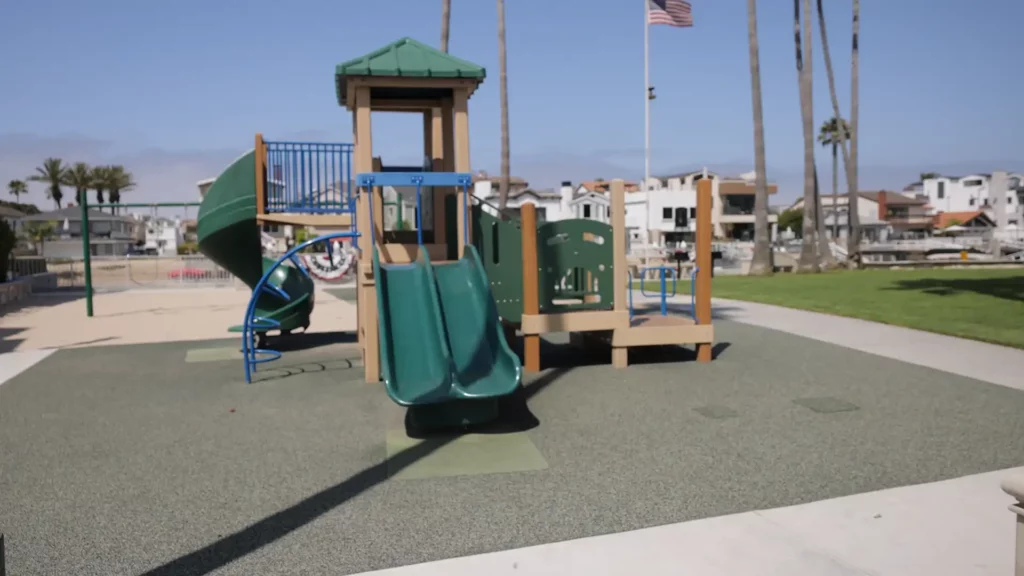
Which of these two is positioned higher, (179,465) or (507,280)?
(507,280)

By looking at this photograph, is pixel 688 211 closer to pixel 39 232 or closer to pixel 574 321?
pixel 39 232

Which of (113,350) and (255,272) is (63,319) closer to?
(113,350)

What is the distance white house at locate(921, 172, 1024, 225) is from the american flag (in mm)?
92288

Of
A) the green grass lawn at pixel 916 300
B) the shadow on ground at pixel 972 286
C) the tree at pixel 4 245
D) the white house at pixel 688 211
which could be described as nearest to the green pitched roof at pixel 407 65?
the green grass lawn at pixel 916 300

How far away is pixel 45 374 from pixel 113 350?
2458 mm

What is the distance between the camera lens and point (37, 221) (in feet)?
252

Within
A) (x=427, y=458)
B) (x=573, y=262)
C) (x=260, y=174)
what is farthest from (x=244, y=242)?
(x=427, y=458)

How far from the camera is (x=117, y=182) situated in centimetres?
8856

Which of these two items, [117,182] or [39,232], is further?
[117,182]

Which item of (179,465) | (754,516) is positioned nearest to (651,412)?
(754,516)

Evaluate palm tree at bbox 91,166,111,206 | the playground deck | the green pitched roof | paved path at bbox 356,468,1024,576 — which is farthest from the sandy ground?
palm tree at bbox 91,166,111,206

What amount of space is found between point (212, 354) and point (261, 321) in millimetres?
1267

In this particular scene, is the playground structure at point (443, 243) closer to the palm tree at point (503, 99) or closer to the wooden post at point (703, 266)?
the wooden post at point (703, 266)

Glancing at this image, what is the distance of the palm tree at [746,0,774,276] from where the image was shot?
31953mm
